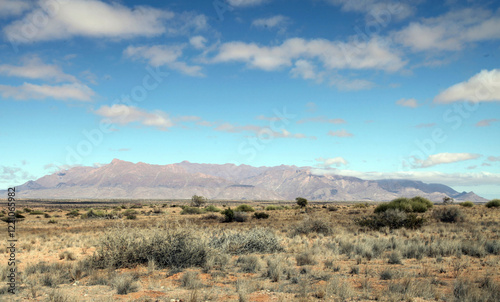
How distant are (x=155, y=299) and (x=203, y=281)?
7.75 feet

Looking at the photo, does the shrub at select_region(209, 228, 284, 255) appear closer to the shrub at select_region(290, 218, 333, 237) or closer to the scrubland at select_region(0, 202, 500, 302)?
the scrubland at select_region(0, 202, 500, 302)

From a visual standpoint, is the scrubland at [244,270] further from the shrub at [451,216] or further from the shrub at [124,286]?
the shrub at [451,216]

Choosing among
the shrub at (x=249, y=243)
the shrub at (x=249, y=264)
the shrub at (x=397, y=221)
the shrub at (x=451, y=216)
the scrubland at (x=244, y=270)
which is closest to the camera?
the scrubland at (x=244, y=270)

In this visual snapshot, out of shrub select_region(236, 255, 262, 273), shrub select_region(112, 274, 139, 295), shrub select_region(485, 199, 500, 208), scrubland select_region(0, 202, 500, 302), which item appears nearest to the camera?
scrubland select_region(0, 202, 500, 302)

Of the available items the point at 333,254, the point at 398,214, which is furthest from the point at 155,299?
the point at 398,214

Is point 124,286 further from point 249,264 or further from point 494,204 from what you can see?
point 494,204

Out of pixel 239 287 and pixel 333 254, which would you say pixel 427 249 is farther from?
pixel 239 287

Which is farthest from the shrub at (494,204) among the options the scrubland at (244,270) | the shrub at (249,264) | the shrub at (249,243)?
the shrub at (249,264)

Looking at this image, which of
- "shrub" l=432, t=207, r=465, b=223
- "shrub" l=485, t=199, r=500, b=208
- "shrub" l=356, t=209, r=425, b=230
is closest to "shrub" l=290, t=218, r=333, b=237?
"shrub" l=356, t=209, r=425, b=230

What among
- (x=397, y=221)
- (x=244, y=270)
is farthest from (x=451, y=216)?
(x=244, y=270)

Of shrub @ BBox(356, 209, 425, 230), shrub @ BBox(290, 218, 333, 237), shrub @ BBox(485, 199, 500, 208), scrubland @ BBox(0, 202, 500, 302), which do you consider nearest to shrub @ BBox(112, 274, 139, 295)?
scrubland @ BBox(0, 202, 500, 302)

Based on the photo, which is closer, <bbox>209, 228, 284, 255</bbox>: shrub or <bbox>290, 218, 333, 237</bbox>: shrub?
<bbox>209, 228, 284, 255</bbox>: shrub

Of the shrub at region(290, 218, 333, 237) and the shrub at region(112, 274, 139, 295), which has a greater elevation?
the shrub at region(112, 274, 139, 295)

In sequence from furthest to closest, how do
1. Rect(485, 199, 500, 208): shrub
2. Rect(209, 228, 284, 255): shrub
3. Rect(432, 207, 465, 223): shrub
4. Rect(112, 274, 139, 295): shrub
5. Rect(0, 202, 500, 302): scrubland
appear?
Rect(485, 199, 500, 208): shrub → Rect(432, 207, 465, 223): shrub → Rect(209, 228, 284, 255): shrub → Rect(112, 274, 139, 295): shrub → Rect(0, 202, 500, 302): scrubland
